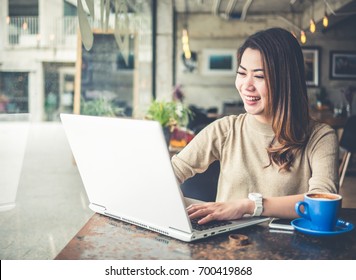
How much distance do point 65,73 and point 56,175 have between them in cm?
92

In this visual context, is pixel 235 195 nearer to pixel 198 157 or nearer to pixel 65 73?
pixel 198 157

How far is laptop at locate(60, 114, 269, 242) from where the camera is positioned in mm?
1040

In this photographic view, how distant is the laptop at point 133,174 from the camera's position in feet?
3.41

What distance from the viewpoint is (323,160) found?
150 cm

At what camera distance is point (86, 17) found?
10.7 ft

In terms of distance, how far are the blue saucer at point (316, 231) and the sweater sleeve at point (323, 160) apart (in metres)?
0.18

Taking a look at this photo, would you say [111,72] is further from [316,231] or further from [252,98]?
[316,231]

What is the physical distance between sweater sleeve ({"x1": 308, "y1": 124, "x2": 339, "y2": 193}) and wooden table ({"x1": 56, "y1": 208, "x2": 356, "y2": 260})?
0.73ft

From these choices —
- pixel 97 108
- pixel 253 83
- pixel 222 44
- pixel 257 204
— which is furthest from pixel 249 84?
pixel 222 44

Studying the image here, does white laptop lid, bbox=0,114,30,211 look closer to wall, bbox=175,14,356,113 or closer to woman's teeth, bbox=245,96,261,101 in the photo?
woman's teeth, bbox=245,96,261,101

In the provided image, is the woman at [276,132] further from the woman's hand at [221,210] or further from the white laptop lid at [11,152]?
the white laptop lid at [11,152]

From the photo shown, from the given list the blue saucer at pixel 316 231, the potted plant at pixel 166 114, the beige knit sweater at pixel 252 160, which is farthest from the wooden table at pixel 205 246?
the potted plant at pixel 166 114

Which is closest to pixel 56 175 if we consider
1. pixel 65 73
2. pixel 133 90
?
pixel 65 73

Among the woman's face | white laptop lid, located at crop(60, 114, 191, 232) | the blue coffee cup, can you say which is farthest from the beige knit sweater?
white laptop lid, located at crop(60, 114, 191, 232)
